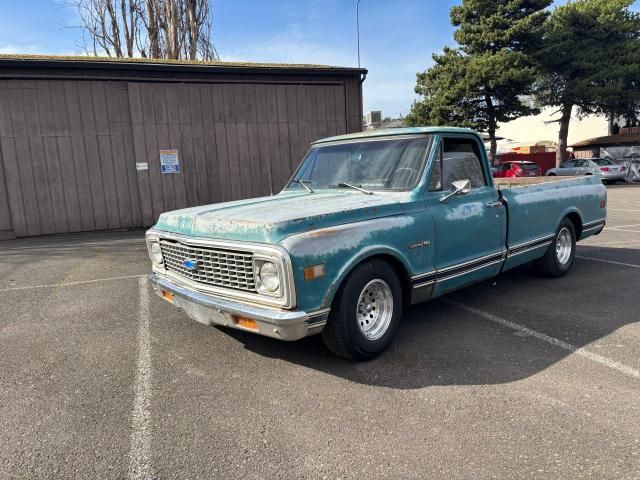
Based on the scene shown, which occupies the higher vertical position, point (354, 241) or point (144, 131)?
point (144, 131)

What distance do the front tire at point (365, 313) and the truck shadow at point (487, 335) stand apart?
0.17m

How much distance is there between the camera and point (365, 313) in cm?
372

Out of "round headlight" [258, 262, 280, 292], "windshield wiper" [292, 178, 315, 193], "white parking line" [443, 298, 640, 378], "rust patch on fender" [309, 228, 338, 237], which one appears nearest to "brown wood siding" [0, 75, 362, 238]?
"windshield wiper" [292, 178, 315, 193]

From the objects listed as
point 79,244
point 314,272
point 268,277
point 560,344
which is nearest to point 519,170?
point 79,244

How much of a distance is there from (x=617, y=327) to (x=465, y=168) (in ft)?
6.50

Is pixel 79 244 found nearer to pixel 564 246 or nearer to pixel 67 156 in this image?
pixel 67 156

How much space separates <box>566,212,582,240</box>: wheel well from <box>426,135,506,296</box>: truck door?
6.17 feet

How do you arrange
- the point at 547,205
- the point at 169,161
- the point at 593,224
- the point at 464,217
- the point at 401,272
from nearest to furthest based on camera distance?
the point at 401,272, the point at 464,217, the point at 547,205, the point at 593,224, the point at 169,161

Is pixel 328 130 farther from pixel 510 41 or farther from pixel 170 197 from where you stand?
pixel 510 41

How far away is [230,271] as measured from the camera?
A: 3.43 metres

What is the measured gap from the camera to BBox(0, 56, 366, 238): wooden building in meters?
11.2

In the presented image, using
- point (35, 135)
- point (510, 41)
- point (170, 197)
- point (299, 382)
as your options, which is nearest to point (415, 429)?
point (299, 382)

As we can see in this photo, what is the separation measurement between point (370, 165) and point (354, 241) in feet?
4.30

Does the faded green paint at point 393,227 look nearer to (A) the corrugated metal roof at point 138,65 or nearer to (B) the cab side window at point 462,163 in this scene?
(B) the cab side window at point 462,163
